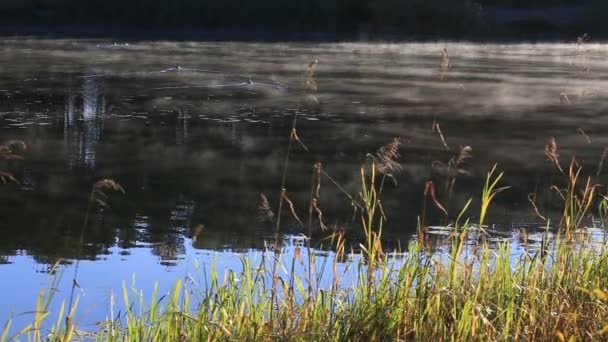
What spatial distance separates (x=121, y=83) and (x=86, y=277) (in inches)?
401

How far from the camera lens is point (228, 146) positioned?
10.3 m

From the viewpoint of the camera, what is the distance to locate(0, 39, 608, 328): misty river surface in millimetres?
6438

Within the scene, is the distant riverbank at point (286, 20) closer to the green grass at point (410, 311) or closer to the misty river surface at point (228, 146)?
the misty river surface at point (228, 146)

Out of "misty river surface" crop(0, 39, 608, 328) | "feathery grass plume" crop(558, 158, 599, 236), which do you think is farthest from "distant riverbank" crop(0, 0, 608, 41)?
"feathery grass plume" crop(558, 158, 599, 236)

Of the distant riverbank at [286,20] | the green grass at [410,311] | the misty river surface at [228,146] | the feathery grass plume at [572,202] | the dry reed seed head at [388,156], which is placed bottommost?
the distant riverbank at [286,20]

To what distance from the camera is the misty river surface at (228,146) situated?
6.44 m

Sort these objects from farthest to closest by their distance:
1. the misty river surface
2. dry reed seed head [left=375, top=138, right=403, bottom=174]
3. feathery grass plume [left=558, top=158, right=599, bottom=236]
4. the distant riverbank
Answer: the distant riverbank → the misty river surface → feathery grass plume [left=558, top=158, right=599, bottom=236] → dry reed seed head [left=375, top=138, right=403, bottom=174]

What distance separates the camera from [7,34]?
27062 mm

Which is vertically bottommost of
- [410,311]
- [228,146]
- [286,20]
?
[286,20]

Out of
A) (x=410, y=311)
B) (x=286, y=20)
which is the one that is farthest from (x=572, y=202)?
(x=286, y=20)

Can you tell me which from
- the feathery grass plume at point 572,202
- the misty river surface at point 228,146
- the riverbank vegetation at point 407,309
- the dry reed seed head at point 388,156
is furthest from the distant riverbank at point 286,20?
the dry reed seed head at point 388,156

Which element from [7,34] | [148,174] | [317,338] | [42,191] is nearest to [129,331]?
[317,338]

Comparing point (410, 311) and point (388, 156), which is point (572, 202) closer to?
point (410, 311)

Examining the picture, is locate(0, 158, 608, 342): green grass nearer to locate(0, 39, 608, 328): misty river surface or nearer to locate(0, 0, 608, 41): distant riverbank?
locate(0, 39, 608, 328): misty river surface
